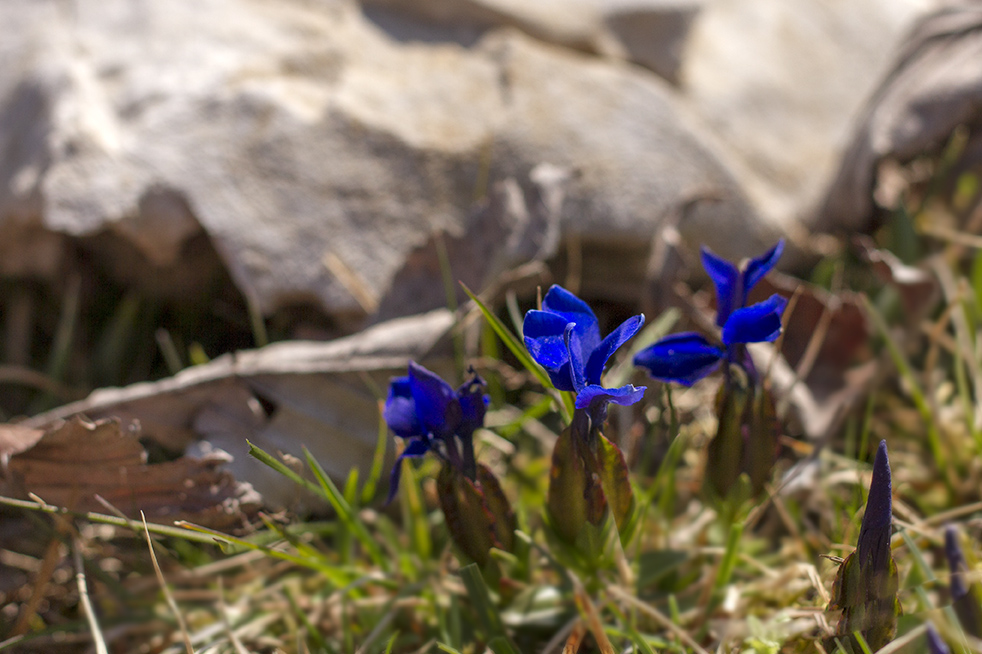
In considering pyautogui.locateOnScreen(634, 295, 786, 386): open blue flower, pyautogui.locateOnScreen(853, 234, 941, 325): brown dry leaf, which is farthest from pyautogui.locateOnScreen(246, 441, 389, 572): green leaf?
pyautogui.locateOnScreen(853, 234, 941, 325): brown dry leaf

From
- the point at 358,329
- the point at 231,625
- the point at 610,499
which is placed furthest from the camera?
the point at 358,329

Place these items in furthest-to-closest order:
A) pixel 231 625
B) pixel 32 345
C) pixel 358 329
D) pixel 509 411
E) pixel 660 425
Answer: pixel 32 345
pixel 358 329
pixel 509 411
pixel 660 425
pixel 231 625

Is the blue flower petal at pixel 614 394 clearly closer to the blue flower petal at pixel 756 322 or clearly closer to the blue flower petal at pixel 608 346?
the blue flower petal at pixel 608 346

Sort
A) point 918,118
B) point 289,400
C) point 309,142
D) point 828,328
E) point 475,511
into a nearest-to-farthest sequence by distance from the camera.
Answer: point 475,511 → point 289,400 → point 828,328 → point 309,142 → point 918,118

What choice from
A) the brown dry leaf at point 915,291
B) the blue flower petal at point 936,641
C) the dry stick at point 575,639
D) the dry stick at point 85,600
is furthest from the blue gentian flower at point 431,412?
the brown dry leaf at point 915,291

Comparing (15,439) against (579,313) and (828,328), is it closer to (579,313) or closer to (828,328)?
(579,313)

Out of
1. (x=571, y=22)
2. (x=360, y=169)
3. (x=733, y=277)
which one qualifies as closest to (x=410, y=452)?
(x=733, y=277)

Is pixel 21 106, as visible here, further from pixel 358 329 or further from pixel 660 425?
pixel 660 425

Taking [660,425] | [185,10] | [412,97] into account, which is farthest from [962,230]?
[185,10]
